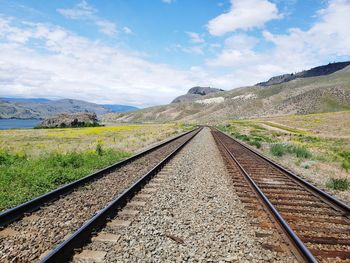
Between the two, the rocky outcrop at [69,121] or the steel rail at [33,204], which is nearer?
the steel rail at [33,204]

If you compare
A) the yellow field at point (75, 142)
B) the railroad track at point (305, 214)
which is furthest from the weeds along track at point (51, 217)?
the yellow field at point (75, 142)

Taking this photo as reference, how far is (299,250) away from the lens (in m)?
5.05

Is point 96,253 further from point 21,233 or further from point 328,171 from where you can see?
point 328,171

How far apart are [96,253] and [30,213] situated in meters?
2.77

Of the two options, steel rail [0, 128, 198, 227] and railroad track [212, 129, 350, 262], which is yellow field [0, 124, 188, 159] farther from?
railroad track [212, 129, 350, 262]

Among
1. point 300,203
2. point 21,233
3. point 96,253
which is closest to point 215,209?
Answer: point 300,203

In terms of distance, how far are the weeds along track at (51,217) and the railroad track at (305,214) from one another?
4.02m

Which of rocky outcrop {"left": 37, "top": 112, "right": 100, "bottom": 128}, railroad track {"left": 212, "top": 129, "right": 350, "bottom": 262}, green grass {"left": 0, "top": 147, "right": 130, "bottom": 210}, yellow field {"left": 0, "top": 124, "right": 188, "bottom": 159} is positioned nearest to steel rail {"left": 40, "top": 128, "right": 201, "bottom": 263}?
green grass {"left": 0, "top": 147, "right": 130, "bottom": 210}

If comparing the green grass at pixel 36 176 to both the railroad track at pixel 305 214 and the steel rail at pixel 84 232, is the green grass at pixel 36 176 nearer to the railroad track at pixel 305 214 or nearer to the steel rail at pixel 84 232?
the steel rail at pixel 84 232

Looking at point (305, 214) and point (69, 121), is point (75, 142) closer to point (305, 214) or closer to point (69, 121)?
point (305, 214)

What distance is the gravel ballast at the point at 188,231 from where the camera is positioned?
5121mm

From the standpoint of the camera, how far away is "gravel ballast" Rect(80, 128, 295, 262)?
5.12m

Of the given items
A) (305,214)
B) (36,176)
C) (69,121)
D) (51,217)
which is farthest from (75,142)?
(69,121)

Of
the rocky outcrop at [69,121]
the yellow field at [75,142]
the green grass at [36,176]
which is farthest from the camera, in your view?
the rocky outcrop at [69,121]
